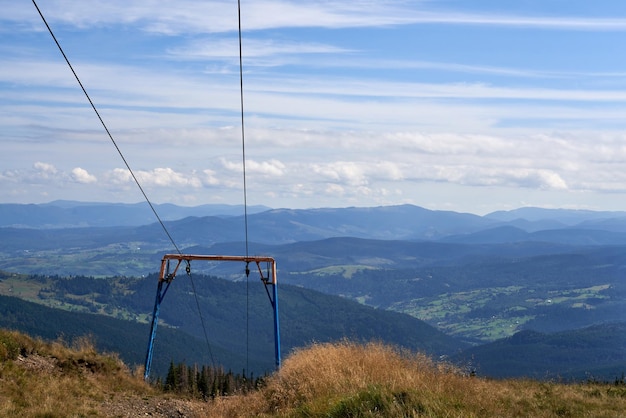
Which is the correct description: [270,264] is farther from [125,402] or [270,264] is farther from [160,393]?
[125,402]

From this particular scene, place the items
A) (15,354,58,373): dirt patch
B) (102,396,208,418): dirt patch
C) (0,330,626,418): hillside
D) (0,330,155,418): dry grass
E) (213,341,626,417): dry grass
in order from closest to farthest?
(213,341,626,417): dry grass < (0,330,626,418): hillside < (0,330,155,418): dry grass < (102,396,208,418): dirt patch < (15,354,58,373): dirt patch

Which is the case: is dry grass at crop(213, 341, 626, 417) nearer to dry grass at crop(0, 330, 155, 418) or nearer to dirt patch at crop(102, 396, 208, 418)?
dirt patch at crop(102, 396, 208, 418)

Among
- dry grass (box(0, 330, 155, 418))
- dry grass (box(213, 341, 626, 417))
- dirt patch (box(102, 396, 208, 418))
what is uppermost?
dry grass (box(213, 341, 626, 417))

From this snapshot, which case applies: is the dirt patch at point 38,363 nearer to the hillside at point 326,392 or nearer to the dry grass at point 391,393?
the hillside at point 326,392

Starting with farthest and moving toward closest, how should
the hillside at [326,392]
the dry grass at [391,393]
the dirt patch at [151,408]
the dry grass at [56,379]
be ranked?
the dirt patch at [151,408]
the dry grass at [56,379]
the hillside at [326,392]
the dry grass at [391,393]

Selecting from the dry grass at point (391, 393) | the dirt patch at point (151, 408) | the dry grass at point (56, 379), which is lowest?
the dirt patch at point (151, 408)

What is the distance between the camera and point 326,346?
19.4 metres

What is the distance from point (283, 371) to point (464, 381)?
184 inches

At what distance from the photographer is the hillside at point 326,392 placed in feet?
42.5

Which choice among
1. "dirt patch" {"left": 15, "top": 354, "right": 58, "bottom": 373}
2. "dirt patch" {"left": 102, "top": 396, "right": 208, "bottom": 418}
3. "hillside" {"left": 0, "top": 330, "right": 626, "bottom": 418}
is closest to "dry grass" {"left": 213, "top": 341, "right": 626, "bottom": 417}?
"hillside" {"left": 0, "top": 330, "right": 626, "bottom": 418}

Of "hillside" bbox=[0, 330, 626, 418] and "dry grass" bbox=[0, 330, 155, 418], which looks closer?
"hillside" bbox=[0, 330, 626, 418]

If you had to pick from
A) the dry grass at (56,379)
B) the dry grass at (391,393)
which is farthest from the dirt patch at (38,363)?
the dry grass at (391,393)

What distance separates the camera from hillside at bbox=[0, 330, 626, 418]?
12945 mm

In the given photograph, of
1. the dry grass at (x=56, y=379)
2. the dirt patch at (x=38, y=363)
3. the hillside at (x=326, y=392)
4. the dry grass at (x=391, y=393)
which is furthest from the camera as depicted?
the dirt patch at (x=38, y=363)
